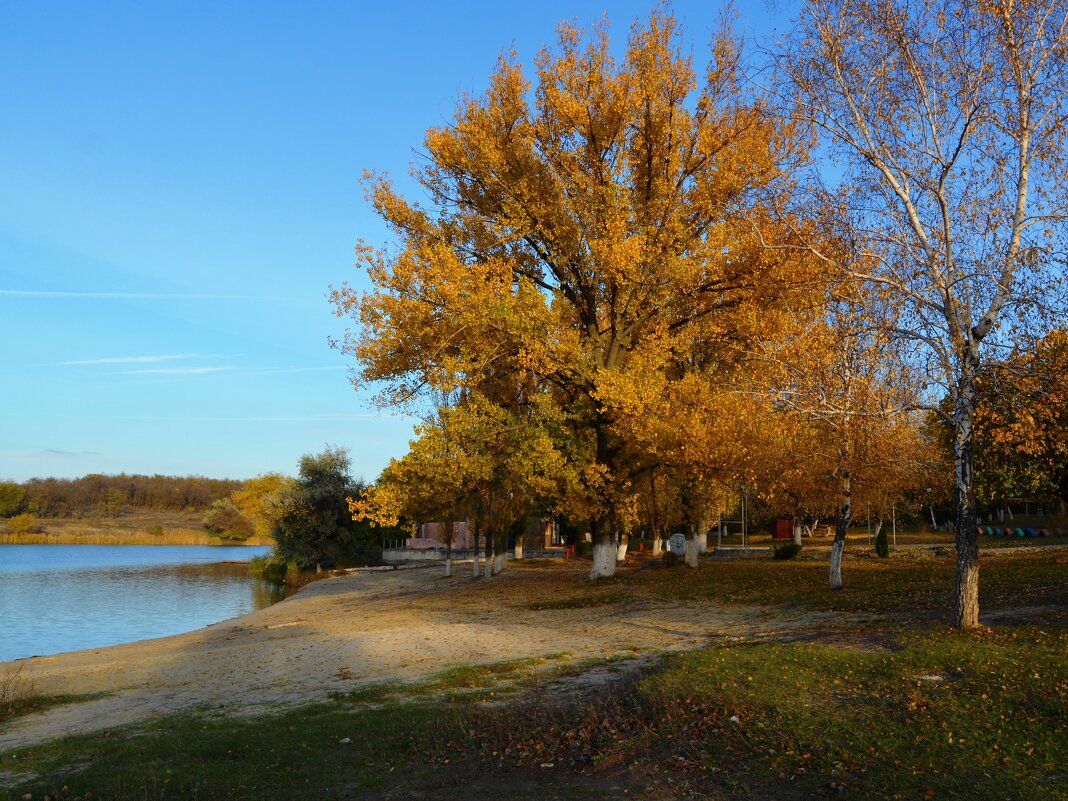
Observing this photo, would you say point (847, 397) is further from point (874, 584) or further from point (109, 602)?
point (109, 602)

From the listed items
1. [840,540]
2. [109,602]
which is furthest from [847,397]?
[109,602]

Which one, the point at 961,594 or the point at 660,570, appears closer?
the point at 961,594

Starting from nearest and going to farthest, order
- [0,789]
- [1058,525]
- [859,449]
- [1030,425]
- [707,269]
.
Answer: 1. [0,789]
2. [1030,425]
3. [859,449]
4. [707,269]
5. [1058,525]

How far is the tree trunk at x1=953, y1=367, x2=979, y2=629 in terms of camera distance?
1226 centimetres

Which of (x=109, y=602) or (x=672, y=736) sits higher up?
(x=672, y=736)

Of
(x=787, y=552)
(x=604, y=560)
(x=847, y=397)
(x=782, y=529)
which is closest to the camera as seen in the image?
(x=847, y=397)

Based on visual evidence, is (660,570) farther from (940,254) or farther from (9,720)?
(9,720)

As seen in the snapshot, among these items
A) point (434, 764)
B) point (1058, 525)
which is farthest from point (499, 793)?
point (1058, 525)

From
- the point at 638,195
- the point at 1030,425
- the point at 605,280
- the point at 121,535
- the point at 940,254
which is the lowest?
the point at 121,535

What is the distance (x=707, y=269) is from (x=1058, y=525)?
109 feet

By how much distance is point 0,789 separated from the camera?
338 inches

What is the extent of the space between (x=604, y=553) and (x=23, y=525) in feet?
418

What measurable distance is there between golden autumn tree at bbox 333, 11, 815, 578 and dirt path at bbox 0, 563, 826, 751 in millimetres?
5676

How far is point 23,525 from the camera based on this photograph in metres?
124
